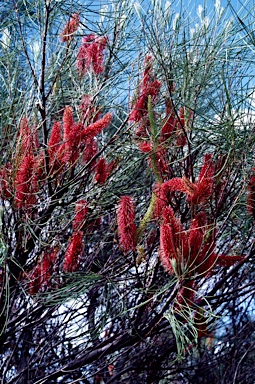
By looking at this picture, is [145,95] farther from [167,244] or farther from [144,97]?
[167,244]

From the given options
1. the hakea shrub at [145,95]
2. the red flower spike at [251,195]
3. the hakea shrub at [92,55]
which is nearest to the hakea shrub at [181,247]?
the red flower spike at [251,195]

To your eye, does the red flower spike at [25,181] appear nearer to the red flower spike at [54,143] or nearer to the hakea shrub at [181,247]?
the red flower spike at [54,143]

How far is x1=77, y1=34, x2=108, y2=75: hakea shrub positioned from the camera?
84.4 inches

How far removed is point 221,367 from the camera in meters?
3.72

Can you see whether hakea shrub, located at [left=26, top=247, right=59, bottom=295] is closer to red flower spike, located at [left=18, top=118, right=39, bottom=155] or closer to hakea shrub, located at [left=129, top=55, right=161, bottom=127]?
red flower spike, located at [left=18, top=118, right=39, bottom=155]

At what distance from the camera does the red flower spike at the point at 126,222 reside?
64.9 inches

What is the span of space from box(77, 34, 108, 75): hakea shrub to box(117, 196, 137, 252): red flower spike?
0.70 m

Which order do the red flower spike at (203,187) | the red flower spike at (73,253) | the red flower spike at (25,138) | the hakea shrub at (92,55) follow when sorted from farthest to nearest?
the hakea shrub at (92,55) → the red flower spike at (73,253) → the red flower spike at (25,138) → the red flower spike at (203,187)

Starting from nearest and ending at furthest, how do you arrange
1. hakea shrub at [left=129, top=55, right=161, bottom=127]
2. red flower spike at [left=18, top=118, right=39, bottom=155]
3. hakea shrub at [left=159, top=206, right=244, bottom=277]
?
hakea shrub at [left=159, top=206, right=244, bottom=277] < red flower spike at [left=18, top=118, right=39, bottom=155] < hakea shrub at [left=129, top=55, right=161, bottom=127]

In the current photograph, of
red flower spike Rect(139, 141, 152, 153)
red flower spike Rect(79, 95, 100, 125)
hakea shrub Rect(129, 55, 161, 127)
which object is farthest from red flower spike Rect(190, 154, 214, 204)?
red flower spike Rect(79, 95, 100, 125)

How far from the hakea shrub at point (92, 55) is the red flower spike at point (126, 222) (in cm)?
70

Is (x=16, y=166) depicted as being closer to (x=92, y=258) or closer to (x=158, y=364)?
(x=92, y=258)

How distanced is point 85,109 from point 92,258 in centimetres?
58

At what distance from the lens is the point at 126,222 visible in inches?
65.1
